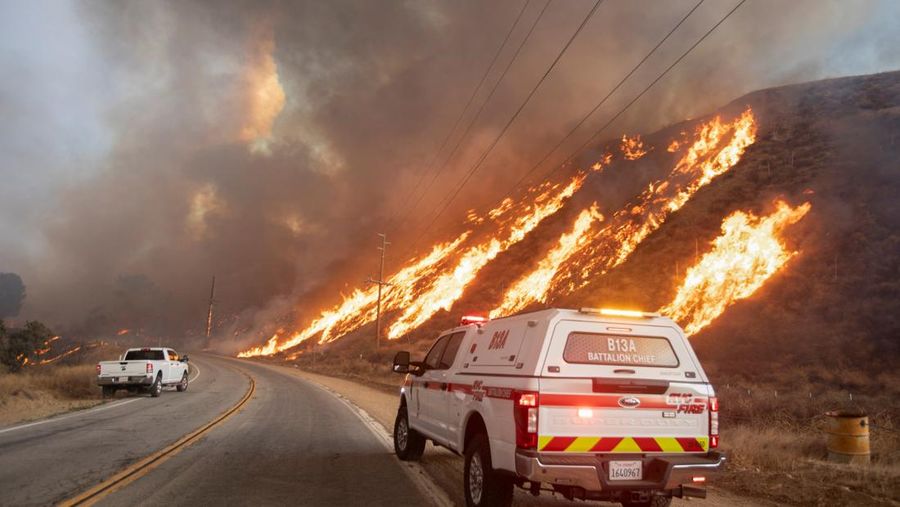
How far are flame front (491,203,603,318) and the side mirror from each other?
181 ft

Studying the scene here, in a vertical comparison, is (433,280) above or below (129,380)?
above

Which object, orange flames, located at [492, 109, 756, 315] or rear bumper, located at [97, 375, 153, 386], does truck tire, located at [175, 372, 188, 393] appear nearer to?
rear bumper, located at [97, 375, 153, 386]

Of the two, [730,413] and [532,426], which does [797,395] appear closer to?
[730,413]

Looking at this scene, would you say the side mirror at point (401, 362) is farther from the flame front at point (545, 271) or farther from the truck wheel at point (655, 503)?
the flame front at point (545, 271)

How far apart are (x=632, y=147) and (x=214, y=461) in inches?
3850

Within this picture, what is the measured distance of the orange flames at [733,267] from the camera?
44.7m

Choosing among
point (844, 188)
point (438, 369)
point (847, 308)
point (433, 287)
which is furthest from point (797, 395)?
point (433, 287)

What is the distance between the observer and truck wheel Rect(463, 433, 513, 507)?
6.06 meters

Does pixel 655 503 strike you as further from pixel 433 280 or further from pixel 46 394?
pixel 433 280

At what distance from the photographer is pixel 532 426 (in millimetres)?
5488

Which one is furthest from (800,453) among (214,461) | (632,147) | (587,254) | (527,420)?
(632,147)

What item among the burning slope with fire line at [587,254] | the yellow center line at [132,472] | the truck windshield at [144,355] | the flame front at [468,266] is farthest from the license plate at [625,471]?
→ the flame front at [468,266]

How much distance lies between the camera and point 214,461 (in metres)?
8.92

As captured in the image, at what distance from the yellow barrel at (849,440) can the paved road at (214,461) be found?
29.4 feet
